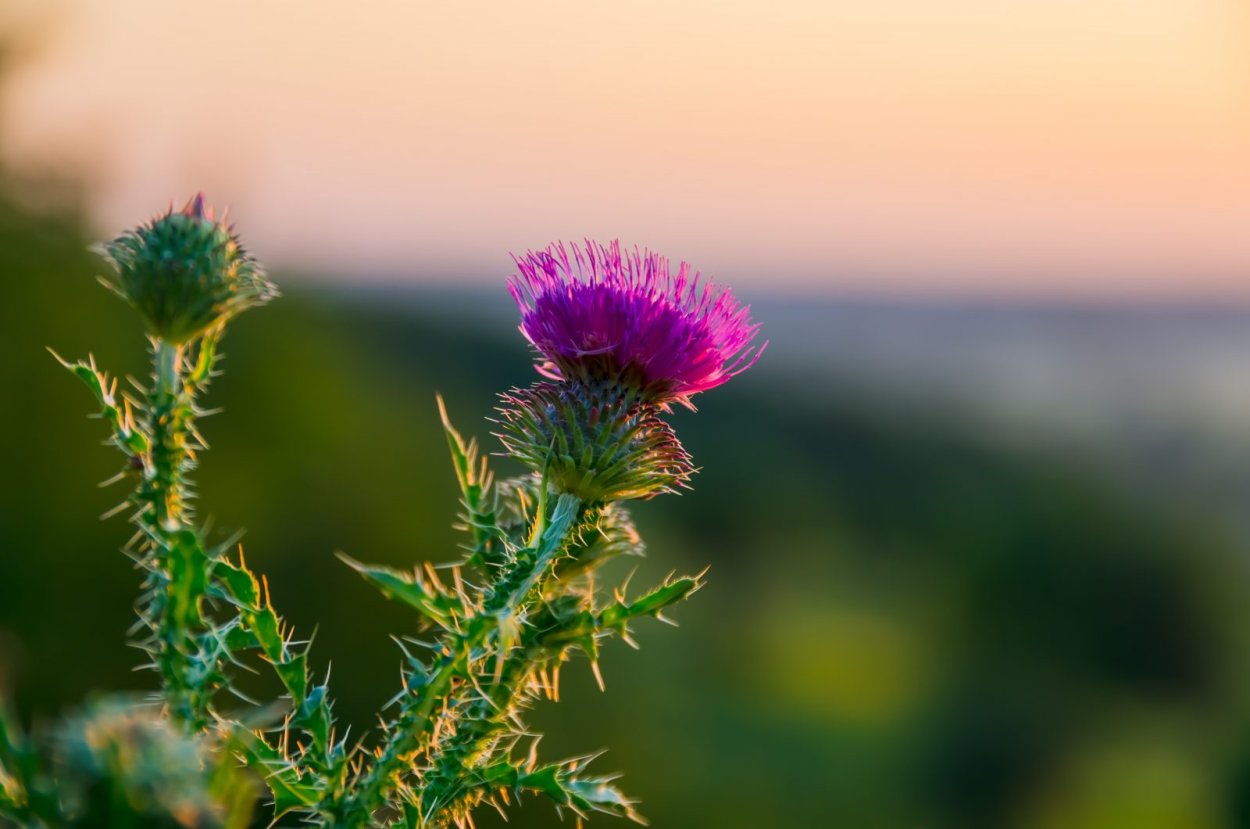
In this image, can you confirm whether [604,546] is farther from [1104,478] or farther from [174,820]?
[1104,478]

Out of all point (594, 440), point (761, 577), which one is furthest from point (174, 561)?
point (761, 577)

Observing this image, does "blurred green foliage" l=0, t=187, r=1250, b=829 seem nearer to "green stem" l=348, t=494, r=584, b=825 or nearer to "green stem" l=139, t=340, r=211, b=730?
"green stem" l=139, t=340, r=211, b=730

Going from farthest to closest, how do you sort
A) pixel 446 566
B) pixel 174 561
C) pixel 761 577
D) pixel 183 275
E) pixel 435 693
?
pixel 761 577
pixel 446 566
pixel 183 275
pixel 435 693
pixel 174 561

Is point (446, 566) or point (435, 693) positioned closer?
point (435, 693)

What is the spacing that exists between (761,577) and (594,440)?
32925 millimetres

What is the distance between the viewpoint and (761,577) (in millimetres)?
34781

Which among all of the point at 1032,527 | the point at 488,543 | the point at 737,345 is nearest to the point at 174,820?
the point at 488,543

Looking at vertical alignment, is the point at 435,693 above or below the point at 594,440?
below

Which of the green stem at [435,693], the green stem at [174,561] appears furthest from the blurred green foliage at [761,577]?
the green stem at [435,693]

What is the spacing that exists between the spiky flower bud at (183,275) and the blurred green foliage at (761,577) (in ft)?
27.5

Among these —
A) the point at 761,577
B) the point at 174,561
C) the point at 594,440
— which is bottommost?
the point at 761,577

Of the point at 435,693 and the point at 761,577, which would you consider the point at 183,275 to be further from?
the point at 761,577

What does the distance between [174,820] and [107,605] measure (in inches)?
429

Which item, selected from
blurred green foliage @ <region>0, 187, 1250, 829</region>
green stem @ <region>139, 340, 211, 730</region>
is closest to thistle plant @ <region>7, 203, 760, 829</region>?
green stem @ <region>139, 340, 211, 730</region>
